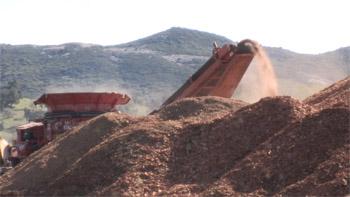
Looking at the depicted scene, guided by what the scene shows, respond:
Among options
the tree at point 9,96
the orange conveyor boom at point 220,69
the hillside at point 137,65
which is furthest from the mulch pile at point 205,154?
the hillside at point 137,65

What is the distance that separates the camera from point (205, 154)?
366 inches

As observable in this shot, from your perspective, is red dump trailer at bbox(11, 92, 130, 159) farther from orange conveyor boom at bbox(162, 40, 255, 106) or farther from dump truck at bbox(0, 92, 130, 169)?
orange conveyor boom at bbox(162, 40, 255, 106)

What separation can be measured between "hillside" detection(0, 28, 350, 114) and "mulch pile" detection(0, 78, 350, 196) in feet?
185

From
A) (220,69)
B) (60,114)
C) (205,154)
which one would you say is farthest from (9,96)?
(205,154)

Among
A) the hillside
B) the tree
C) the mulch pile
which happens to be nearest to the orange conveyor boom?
the mulch pile

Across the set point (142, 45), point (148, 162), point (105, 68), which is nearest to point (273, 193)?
point (148, 162)

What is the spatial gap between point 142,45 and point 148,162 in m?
111

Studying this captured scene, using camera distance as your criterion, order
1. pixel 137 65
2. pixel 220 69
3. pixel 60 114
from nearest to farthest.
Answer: pixel 60 114 < pixel 220 69 < pixel 137 65

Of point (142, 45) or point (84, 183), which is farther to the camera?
point (142, 45)

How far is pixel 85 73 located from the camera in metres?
92.4

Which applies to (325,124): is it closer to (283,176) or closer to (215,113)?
(283,176)

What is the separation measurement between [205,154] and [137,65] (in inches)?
3632

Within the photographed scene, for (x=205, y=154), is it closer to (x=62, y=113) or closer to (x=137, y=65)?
(x=62, y=113)

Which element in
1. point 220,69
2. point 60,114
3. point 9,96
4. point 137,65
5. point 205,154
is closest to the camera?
point 205,154
